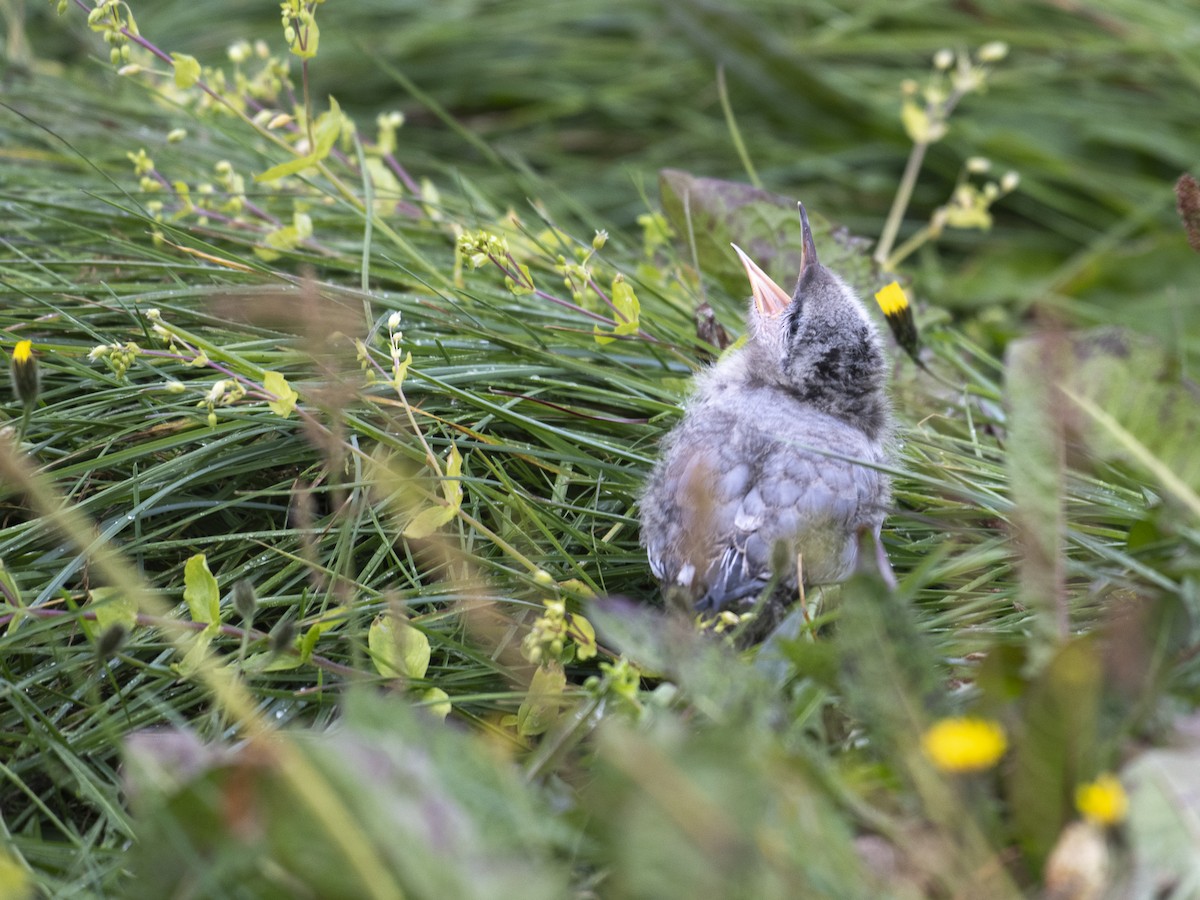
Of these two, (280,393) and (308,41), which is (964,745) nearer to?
(280,393)

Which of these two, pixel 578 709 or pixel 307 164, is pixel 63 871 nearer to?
pixel 578 709

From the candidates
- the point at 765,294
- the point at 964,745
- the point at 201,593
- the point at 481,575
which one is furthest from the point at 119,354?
the point at 964,745

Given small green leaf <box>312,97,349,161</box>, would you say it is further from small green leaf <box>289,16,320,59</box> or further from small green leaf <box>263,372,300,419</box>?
small green leaf <box>263,372,300,419</box>

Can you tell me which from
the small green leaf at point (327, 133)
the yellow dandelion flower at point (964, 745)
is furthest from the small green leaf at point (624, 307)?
the yellow dandelion flower at point (964, 745)

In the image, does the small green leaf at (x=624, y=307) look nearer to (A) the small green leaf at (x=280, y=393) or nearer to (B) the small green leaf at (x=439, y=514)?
(B) the small green leaf at (x=439, y=514)

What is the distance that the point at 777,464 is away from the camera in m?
1.78

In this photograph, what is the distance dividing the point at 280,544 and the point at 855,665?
107 centimetres

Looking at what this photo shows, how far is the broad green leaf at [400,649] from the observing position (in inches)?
63.9

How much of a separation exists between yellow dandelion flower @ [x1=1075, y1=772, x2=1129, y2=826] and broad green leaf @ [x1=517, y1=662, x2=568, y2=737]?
2.34 ft

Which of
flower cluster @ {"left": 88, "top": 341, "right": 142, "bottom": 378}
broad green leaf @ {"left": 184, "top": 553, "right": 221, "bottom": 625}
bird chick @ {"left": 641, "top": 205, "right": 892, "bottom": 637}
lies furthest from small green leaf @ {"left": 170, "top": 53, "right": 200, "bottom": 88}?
bird chick @ {"left": 641, "top": 205, "right": 892, "bottom": 637}

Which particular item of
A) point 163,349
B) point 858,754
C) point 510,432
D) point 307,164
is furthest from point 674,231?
point 858,754

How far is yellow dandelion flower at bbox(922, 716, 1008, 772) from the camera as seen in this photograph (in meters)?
1.06

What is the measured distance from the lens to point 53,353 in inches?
78.7

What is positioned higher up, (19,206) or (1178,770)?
(19,206)
